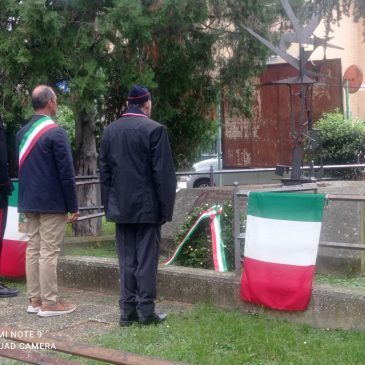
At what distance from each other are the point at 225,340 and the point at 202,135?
665 cm

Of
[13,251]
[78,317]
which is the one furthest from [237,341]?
[13,251]

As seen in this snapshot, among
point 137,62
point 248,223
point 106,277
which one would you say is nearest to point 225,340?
point 248,223

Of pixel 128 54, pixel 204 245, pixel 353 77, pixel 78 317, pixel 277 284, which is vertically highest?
pixel 353 77

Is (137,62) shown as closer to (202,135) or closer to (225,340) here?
(202,135)

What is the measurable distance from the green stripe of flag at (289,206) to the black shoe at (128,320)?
4.15 ft

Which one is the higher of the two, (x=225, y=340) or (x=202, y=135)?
(x=202, y=135)

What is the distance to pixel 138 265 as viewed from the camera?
5.95 metres

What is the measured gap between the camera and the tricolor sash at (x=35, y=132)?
6.25 metres

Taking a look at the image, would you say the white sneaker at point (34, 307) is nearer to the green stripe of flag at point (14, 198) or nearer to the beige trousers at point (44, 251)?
the beige trousers at point (44, 251)

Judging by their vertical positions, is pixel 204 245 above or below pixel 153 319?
above

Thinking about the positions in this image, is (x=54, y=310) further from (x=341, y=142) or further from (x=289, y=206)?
(x=341, y=142)

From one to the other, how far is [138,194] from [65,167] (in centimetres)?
74

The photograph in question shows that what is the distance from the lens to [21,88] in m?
9.46

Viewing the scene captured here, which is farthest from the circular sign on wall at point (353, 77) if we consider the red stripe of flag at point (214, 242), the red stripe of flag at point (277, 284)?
the red stripe of flag at point (277, 284)
